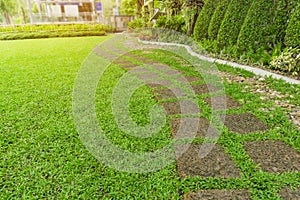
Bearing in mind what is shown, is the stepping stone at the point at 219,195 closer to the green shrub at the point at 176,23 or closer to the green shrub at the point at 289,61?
the green shrub at the point at 289,61

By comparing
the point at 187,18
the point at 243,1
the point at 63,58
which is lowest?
the point at 63,58

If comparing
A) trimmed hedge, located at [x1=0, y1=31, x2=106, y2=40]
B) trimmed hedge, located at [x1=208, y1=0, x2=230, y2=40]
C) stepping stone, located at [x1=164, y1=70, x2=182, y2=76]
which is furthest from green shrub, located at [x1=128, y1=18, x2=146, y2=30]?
stepping stone, located at [x1=164, y1=70, x2=182, y2=76]

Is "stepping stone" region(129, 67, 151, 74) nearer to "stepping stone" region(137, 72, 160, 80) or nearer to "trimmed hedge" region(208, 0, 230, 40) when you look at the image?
"stepping stone" region(137, 72, 160, 80)

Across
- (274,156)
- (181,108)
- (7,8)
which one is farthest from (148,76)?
(7,8)

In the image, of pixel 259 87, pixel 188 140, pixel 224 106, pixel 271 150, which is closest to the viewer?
pixel 271 150

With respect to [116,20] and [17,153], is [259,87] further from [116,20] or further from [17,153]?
[116,20]

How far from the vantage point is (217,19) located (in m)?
5.32

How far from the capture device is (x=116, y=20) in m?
17.9

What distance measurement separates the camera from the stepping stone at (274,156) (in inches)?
63.2

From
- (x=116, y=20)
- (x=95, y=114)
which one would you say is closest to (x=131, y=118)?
(x=95, y=114)

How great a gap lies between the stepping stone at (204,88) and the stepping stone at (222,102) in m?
0.27

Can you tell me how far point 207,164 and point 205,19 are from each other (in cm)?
523

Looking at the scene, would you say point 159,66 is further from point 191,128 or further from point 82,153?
point 82,153

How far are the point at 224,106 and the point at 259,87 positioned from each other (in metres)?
1.03
